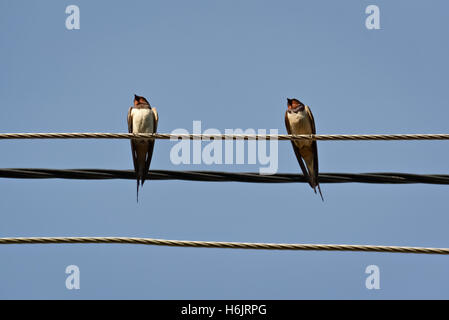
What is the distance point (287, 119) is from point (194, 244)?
5001 millimetres

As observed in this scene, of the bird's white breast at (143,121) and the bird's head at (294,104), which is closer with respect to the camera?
the bird's white breast at (143,121)

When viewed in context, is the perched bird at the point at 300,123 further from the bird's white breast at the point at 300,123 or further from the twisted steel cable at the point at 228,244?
the twisted steel cable at the point at 228,244

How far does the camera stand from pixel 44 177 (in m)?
5.80

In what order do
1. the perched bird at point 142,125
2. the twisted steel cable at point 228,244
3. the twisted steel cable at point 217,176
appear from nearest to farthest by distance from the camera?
the twisted steel cable at point 228,244
the twisted steel cable at point 217,176
the perched bird at point 142,125

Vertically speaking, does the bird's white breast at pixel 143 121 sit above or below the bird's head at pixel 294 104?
below

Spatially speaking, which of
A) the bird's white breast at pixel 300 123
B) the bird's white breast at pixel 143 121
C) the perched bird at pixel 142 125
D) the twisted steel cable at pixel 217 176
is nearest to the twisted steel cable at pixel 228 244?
the twisted steel cable at pixel 217 176

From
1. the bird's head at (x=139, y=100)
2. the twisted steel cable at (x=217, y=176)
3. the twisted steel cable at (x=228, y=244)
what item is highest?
the bird's head at (x=139, y=100)

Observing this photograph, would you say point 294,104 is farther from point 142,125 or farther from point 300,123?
point 142,125

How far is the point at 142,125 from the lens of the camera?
938 centimetres

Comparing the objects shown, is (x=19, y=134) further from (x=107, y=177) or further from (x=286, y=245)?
(x=286, y=245)

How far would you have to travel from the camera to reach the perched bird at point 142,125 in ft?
29.1

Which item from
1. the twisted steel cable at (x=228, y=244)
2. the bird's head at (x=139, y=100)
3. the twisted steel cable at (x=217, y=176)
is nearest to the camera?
the twisted steel cable at (x=228, y=244)

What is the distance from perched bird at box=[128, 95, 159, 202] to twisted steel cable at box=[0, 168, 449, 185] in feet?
8.74

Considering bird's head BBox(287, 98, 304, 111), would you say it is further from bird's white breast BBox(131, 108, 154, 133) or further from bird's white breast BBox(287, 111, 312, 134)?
bird's white breast BBox(131, 108, 154, 133)
